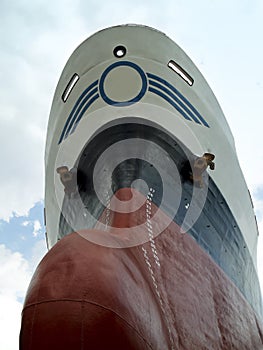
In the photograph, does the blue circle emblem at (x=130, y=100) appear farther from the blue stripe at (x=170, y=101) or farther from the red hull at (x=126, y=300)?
the red hull at (x=126, y=300)

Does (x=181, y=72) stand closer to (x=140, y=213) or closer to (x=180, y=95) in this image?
(x=180, y=95)

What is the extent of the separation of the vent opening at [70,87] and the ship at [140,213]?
0.01 m

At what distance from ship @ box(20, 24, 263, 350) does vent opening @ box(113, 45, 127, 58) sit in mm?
20

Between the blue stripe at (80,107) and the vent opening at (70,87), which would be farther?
the vent opening at (70,87)

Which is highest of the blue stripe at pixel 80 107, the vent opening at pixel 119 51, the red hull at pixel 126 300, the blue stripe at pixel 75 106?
the vent opening at pixel 119 51

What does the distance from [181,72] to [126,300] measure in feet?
11.4

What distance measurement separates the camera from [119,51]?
4.57 meters

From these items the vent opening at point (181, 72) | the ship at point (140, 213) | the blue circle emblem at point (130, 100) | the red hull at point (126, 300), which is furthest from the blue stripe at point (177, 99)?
the red hull at point (126, 300)

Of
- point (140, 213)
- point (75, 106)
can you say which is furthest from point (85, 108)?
point (140, 213)


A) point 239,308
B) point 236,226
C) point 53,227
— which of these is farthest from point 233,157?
point 53,227

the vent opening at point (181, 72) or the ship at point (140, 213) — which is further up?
the vent opening at point (181, 72)

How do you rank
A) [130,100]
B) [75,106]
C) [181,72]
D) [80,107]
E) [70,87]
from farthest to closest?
[70,87], [181,72], [75,106], [80,107], [130,100]

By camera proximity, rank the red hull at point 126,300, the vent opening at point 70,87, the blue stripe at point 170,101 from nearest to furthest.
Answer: the red hull at point 126,300
the blue stripe at point 170,101
the vent opening at point 70,87

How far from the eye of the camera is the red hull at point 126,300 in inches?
80.2
